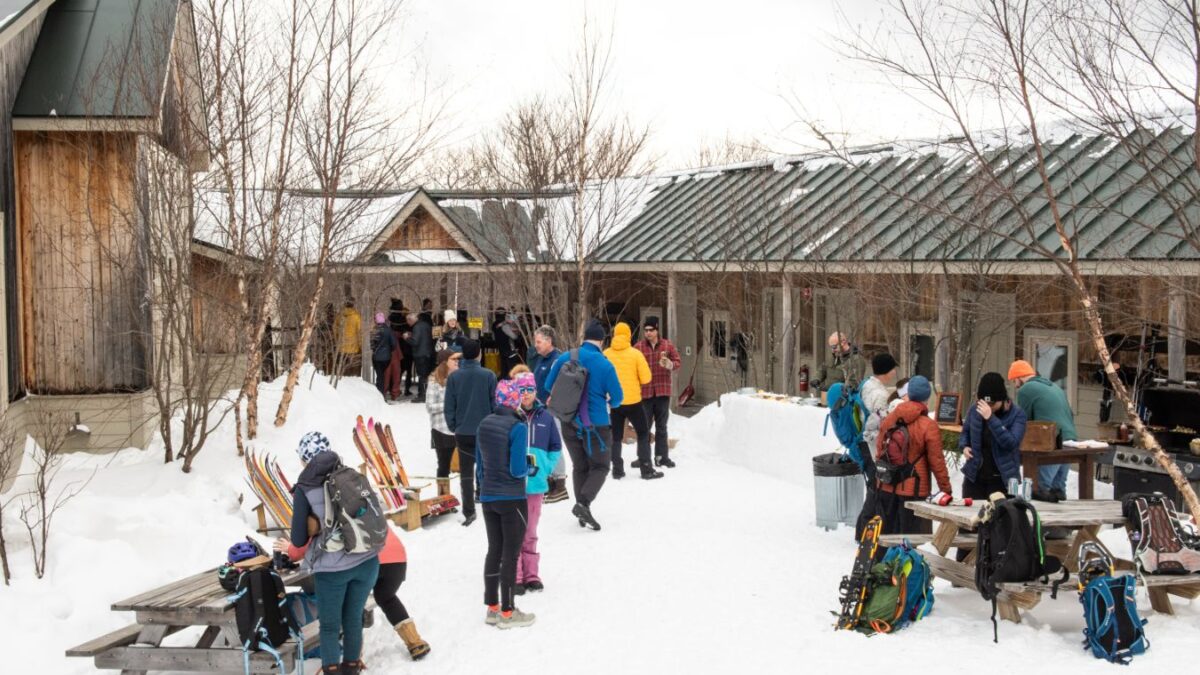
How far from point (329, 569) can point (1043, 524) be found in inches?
176

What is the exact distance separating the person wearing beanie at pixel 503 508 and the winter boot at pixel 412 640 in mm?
674

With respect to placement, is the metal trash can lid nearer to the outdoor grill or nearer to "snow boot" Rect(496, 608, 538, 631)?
the outdoor grill

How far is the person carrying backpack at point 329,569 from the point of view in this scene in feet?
19.6

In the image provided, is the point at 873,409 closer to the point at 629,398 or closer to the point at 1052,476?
the point at 1052,476

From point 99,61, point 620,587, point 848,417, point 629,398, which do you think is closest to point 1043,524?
point 848,417

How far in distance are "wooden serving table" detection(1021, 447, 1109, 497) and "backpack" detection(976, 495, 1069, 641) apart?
2407 millimetres

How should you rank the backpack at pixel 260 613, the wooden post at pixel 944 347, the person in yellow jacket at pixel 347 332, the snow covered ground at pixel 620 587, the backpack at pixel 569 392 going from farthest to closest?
the person in yellow jacket at pixel 347 332 → the wooden post at pixel 944 347 → the backpack at pixel 569 392 → the snow covered ground at pixel 620 587 → the backpack at pixel 260 613

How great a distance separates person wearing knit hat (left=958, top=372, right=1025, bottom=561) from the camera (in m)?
7.95

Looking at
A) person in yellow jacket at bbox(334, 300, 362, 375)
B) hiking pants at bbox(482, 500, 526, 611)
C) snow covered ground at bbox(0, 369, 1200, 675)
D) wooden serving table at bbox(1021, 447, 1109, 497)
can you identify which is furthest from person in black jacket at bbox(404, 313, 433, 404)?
hiking pants at bbox(482, 500, 526, 611)

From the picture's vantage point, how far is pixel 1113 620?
6129 millimetres

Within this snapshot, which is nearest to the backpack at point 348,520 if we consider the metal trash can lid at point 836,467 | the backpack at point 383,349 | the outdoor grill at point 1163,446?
the metal trash can lid at point 836,467

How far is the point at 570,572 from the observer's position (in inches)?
332

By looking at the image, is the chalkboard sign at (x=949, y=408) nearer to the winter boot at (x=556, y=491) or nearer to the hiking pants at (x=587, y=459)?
the hiking pants at (x=587, y=459)

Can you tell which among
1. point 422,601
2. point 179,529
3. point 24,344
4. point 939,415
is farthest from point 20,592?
point 939,415
